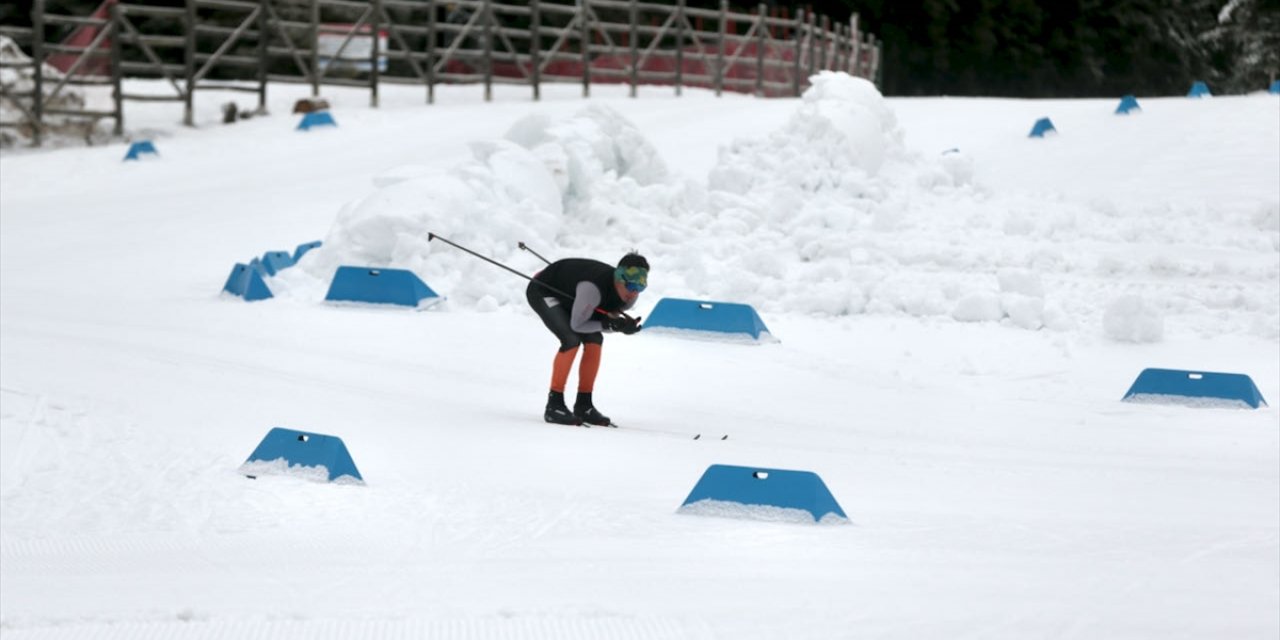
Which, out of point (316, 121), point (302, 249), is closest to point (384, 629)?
point (302, 249)

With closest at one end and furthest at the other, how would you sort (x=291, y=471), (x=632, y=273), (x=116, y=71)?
(x=291, y=471) < (x=632, y=273) < (x=116, y=71)

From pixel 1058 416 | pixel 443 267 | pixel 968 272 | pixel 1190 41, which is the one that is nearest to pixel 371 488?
pixel 1058 416

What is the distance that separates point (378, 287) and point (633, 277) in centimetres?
470

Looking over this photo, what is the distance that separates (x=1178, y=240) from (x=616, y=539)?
1060 centimetres

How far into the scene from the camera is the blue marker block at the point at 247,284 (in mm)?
13500

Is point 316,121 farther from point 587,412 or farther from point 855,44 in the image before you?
point 587,412

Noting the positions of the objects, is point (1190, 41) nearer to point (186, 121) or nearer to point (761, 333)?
point (186, 121)

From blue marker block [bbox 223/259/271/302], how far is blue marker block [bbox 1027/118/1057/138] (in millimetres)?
10986

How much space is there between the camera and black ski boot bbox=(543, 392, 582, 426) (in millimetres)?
9492

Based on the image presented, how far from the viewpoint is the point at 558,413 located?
9.50 m

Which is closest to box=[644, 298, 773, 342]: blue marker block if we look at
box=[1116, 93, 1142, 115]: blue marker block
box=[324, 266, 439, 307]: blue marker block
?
box=[324, 266, 439, 307]: blue marker block

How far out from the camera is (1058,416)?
10.5 meters

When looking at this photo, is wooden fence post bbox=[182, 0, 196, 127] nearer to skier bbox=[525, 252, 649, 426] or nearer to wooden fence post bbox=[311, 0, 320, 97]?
wooden fence post bbox=[311, 0, 320, 97]

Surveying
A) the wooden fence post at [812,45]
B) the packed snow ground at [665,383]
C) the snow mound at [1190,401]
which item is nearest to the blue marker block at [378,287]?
the packed snow ground at [665,383]
